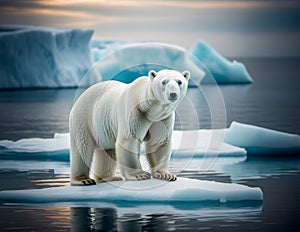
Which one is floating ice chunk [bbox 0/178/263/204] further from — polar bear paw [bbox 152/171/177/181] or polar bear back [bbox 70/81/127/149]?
polar bear back [bbox 70/81/127/149]

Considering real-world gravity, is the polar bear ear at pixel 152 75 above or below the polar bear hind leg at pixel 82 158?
above

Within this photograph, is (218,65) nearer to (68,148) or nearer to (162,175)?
(68,148)

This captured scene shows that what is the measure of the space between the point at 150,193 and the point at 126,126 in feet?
2.21

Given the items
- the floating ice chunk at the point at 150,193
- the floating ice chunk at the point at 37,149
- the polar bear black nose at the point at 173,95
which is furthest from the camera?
the floating ice chunk at the point at 37,149

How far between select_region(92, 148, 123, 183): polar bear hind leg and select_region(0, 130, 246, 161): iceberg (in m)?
3.78

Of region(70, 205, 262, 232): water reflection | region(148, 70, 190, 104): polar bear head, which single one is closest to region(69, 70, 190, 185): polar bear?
region(148, 70, 190, 104): polar bear head

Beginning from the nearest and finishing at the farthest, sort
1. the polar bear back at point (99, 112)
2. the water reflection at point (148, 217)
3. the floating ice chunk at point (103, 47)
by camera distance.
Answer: the water reflection at point (148, 217)
the polar bear back at point (99, 112)
the floating ice chunk at point (103, 47)

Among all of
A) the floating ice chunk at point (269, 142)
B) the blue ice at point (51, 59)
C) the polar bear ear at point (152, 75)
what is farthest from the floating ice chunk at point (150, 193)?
the blue ice at point (51, 59)

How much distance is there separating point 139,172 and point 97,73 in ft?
71.8

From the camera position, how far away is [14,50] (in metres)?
31.0

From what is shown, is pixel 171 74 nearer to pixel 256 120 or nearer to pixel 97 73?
pixel 256 120

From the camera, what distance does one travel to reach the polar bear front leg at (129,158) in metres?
9.09

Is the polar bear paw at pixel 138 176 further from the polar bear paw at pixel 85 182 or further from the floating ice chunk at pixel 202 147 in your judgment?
the floating ice chunk at pixel 202 147

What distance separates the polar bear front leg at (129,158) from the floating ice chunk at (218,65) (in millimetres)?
25177
